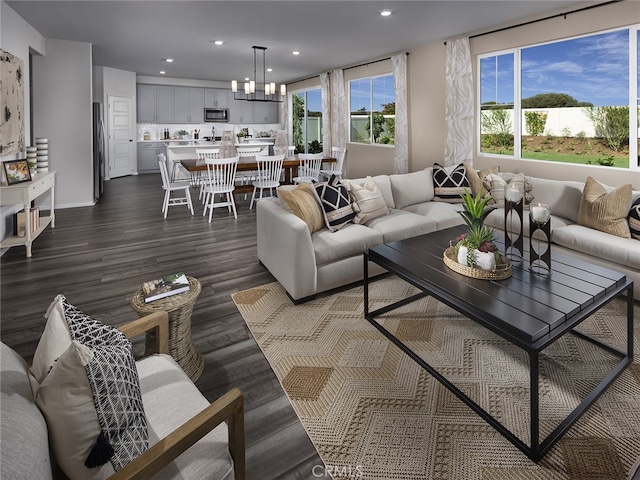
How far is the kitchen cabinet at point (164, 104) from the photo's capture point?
36.5 ft

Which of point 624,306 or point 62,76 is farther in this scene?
point 62,76

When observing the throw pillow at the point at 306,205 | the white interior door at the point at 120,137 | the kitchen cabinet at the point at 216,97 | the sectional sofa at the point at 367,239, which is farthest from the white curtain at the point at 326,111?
the throw pillow at the point at 306,205

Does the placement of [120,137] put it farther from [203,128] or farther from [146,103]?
[203,128]

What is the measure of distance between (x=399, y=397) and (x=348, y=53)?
6.53m

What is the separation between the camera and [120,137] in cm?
1020

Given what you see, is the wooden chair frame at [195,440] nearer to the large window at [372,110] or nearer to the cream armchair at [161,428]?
the cream armchair at [161,428]

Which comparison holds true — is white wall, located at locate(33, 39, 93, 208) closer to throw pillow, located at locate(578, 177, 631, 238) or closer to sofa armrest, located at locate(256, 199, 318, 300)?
Result: sofa armrest, located at locate(256, 199, 318, 300)

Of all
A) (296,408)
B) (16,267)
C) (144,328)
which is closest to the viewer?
(144,328)

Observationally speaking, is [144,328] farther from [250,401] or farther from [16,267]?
[16,267]

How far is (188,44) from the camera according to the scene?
6387 mm

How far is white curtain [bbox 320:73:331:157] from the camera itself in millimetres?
9188

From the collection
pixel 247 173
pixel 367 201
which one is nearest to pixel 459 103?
pixel 367 201

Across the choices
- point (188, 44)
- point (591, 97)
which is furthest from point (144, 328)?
point (188, 44)

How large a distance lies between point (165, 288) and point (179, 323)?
0.71ft
